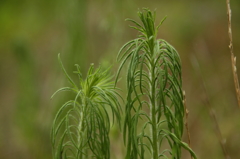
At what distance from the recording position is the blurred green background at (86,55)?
232 cm

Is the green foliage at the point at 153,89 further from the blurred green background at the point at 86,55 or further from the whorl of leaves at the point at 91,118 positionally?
the blurred green background at the point at 86,55

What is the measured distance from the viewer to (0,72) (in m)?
5.03

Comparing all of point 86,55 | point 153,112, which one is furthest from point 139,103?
point 86,55

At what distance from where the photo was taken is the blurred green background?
7.63ft

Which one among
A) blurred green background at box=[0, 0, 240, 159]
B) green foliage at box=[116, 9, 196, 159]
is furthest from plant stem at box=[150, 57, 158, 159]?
blurred green background at box=[0, 0, 240, 159]

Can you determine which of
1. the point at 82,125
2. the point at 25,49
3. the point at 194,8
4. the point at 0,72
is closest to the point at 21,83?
the point at 25,49

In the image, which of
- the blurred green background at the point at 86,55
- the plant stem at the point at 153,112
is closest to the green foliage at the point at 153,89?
the plant stem at the point at 153,112

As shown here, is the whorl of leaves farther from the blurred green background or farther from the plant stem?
→ the blurred green background

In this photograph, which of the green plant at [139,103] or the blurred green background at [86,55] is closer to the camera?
the green plant at [139,103]

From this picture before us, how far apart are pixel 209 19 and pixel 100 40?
1726 mm

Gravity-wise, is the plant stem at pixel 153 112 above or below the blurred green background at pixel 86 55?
below

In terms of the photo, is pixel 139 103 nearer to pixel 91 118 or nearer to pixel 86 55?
pixel 91 118

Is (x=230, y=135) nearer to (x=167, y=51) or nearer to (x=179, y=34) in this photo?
Answer: (x=167, y=51)

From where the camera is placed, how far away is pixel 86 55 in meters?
2.58
